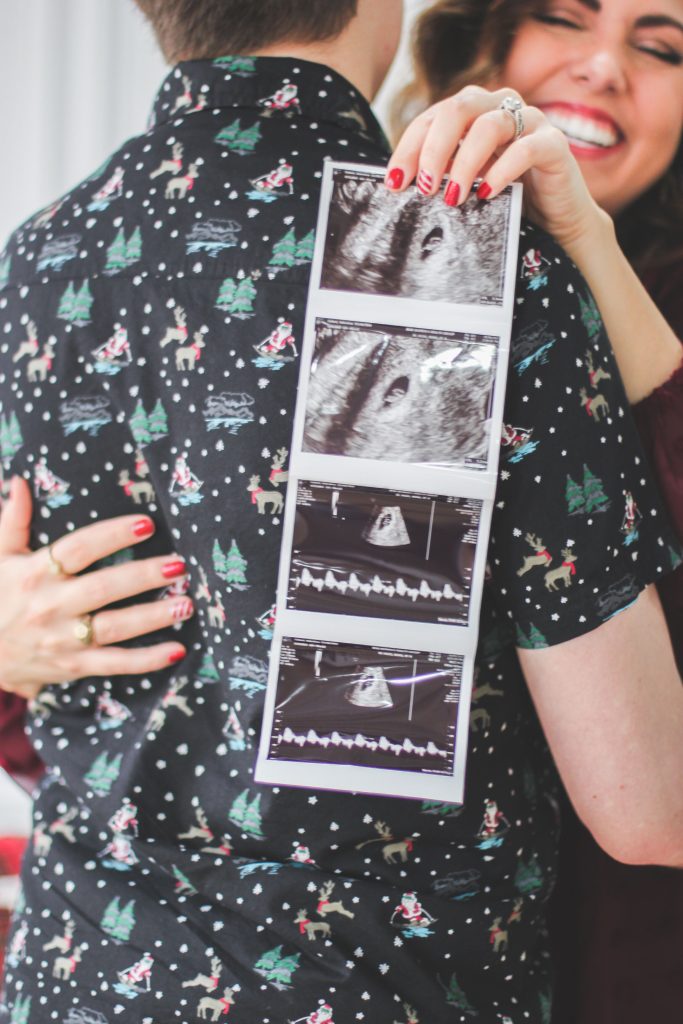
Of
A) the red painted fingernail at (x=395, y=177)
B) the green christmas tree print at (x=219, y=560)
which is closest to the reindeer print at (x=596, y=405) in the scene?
the red painted fingernail at (x=395, y=177)

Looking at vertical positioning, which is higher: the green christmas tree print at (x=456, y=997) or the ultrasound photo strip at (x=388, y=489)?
the ultrasound photo strip at (x=388, y=489)

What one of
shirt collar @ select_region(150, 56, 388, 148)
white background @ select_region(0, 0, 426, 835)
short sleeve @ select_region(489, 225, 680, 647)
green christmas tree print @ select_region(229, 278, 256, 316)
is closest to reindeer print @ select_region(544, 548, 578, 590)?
short sleeve @ select_region(489, 225, 680, 647)

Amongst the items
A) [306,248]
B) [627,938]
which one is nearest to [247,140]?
[306,248]

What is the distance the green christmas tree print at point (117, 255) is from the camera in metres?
0.80

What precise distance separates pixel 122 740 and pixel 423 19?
123 centimetres

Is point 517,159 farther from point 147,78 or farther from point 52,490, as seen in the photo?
point 147,78

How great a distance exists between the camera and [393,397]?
743 millimetres

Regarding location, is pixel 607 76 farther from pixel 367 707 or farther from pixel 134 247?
pixel 367 707

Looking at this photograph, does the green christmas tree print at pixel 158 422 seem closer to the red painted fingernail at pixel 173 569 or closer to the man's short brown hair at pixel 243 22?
the red painted fingernail at pixel 173 569

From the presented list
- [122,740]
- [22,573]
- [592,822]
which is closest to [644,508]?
[592,822]

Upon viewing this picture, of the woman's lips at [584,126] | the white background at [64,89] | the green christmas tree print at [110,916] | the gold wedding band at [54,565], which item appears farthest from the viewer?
the white background at [64,89]

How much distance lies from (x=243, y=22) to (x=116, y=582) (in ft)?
1.73

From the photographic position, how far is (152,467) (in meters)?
0.82

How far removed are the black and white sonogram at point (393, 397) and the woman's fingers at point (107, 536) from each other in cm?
23
